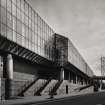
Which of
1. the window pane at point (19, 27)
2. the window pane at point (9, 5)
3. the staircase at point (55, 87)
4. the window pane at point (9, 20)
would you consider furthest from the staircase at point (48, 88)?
the window pane at point (9, 5)

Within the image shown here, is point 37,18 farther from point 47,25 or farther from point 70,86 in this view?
point 70,86

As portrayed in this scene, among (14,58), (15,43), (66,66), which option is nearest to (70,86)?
(66,66)

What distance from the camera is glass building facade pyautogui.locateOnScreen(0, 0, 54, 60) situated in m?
41.3

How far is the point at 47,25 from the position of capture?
214ft

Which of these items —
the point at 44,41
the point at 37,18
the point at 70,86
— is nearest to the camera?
the point at 37,18

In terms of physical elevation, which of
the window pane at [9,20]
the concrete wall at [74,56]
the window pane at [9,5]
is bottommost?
the concrete wall at [74,56]

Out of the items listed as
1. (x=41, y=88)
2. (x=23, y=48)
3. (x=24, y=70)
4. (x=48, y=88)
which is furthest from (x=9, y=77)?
(x=48, y=88)

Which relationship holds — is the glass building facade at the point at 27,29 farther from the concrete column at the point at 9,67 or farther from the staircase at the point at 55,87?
the staircase at the point at 55,87

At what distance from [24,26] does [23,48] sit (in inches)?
140

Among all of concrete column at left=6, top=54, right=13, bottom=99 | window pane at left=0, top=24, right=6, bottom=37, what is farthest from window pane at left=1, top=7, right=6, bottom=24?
concrete column at left=6, top=54, right=13, bottom=99

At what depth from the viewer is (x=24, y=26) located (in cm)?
4872

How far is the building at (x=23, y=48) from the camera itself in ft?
139

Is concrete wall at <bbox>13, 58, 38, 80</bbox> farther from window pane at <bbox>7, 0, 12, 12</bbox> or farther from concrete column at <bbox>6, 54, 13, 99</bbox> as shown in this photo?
window pane at <bbox>7, 0, 12, 12</bbox>

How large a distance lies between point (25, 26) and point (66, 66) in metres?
33.0
